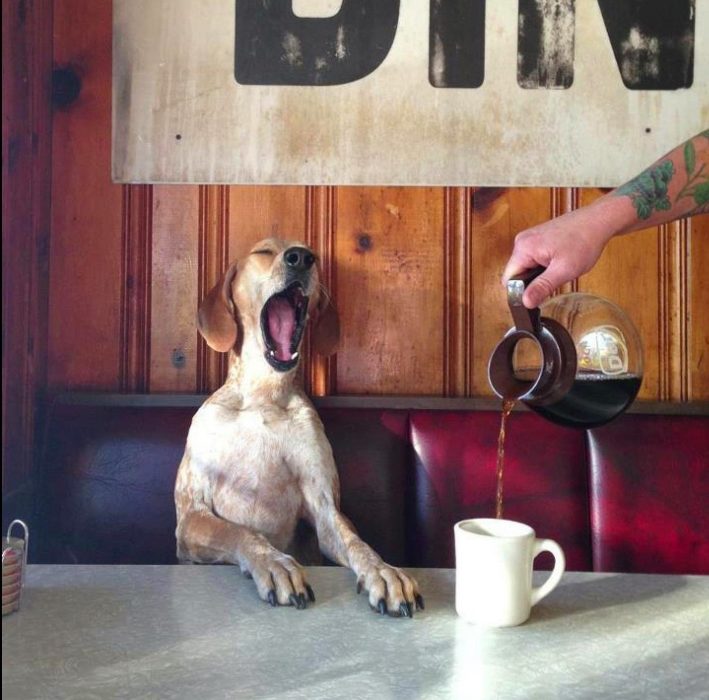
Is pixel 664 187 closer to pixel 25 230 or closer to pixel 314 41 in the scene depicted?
pixel 314 41

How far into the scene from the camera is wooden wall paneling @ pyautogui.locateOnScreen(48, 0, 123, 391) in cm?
241

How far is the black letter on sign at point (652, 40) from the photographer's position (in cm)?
235

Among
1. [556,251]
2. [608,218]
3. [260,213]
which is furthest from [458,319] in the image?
[556,251]

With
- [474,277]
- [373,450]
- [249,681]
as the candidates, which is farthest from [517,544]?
[474,277]

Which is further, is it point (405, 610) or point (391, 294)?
point (391, 294)

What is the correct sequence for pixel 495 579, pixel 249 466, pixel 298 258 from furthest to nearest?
pixel 298 258 → pixel 249 466 → pixel 495 579

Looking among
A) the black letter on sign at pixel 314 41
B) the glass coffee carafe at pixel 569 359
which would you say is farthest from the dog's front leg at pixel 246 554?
the black letter on sign at pixel 314 41

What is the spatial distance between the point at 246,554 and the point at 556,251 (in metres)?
0.77

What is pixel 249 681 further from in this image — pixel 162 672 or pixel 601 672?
pixel 601 672

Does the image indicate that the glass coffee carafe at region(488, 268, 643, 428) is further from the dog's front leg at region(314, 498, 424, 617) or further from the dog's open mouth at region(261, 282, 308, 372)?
the dog's open mouth at region(261, 282, 308, 372)

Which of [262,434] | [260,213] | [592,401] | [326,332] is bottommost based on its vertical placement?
[262,434]

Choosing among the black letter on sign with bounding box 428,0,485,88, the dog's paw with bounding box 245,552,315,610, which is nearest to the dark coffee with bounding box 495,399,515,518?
the dog's paw with bounding box 245,552,315,610

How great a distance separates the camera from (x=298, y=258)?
205cm

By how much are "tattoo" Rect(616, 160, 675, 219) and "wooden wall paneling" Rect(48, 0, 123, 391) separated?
1534 mm
